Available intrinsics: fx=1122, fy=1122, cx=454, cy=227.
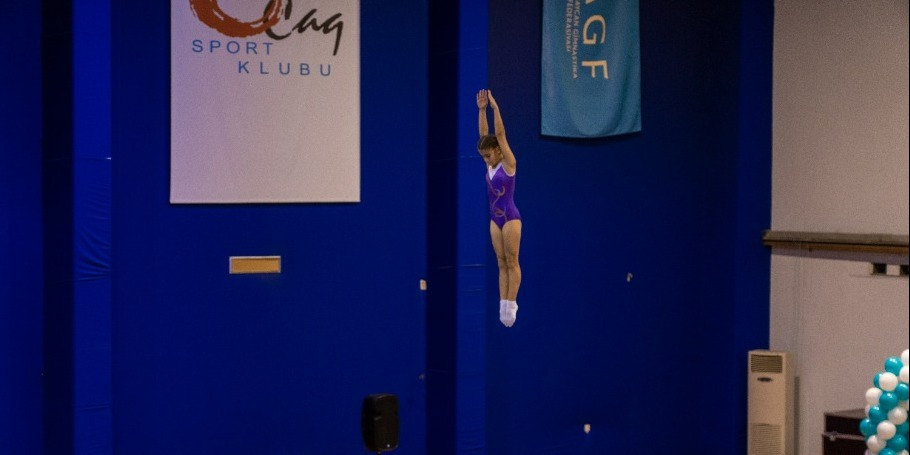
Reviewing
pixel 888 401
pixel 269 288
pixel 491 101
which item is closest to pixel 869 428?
pixel 888 401

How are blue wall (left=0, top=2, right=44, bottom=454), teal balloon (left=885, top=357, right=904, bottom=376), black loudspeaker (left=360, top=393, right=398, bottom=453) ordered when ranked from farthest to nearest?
1. blue wall (left=0, top=2, right=44, bottom=454)
2. teal balloon (left=885, top=357, right=904, bottom=376)
3. black loudspeaker (left=360, top=393, right=398, bottom=453)

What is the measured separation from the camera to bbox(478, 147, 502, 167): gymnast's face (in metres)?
6.77

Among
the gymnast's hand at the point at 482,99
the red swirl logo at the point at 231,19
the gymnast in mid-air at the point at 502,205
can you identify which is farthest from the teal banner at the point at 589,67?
the red swirl logo at the point at 231,19

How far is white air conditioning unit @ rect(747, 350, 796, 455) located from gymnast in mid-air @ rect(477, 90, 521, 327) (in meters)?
1.82

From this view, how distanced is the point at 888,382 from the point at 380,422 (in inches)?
117

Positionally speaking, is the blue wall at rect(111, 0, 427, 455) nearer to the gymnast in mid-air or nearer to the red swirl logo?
the red swirl logo

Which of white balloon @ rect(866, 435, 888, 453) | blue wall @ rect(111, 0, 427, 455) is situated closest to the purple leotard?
blue wall @ rect(111, 0, 427, 455)

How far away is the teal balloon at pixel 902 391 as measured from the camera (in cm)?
579

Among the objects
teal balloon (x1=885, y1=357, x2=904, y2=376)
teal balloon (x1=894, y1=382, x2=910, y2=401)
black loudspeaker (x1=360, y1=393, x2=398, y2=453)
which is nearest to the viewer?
black loudspeaker (x1=360, y1=393, x2=398, y2=453)

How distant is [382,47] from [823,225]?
3222 mm

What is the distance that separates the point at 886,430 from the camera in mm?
5832

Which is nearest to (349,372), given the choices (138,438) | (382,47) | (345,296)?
(345,296)

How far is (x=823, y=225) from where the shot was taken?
7.63 m

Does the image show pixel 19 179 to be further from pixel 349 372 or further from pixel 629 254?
pixel 629 254
